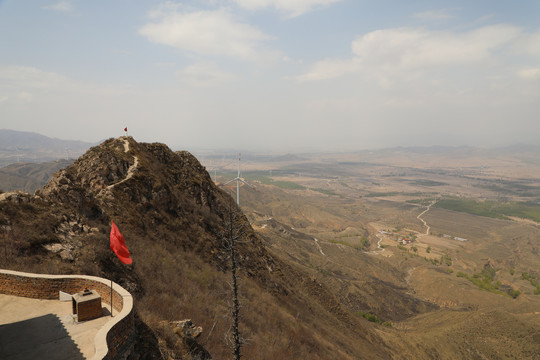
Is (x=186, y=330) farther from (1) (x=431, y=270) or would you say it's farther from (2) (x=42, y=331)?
(1) (x=431, y=270)

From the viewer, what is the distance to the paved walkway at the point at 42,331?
33.7 ft

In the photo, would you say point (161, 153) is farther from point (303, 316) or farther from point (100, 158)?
point (303, 316)

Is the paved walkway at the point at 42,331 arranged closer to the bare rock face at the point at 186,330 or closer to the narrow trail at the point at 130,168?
the bare rock face at the point at 186,330

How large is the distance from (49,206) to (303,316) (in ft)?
108

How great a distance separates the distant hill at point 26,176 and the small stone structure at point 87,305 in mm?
176223

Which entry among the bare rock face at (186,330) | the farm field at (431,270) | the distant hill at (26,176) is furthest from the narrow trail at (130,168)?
the distant hill at (26,176)

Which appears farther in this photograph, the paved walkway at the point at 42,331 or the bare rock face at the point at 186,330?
the bare rock face at the point at 186,330

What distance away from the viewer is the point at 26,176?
174 meters

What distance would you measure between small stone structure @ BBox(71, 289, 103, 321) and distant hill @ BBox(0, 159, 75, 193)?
176223mm

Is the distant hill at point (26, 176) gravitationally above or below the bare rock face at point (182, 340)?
below

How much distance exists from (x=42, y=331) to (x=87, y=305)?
1774mm

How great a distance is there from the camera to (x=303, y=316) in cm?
3903

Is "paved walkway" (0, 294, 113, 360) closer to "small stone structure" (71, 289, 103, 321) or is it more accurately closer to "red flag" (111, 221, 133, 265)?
"small stone structure" (71, 289, 103, 321)

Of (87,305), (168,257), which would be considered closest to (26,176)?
(168,257)
